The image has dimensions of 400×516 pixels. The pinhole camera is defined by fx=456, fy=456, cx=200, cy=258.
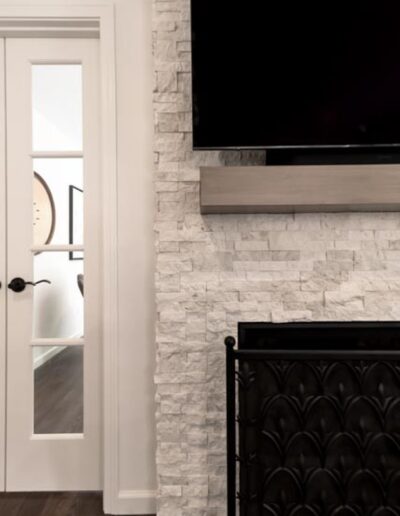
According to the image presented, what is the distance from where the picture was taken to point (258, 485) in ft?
4.67

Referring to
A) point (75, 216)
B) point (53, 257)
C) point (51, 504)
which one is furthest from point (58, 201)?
point (51, 504)

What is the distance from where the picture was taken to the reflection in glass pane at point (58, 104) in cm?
197

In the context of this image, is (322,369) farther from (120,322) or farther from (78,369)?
(78,369)

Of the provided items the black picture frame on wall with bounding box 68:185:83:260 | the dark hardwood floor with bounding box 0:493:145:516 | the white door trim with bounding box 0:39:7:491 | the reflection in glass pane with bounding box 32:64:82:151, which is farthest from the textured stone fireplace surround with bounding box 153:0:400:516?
the white door trim with bounding box 0:39:7:491

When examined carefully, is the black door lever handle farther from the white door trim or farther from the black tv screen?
the black tv screen

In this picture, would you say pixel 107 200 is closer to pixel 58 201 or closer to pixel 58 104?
pixel 58 201

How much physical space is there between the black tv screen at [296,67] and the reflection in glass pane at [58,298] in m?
0.88

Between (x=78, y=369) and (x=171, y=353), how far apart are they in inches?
23.1

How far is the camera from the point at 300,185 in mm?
1423

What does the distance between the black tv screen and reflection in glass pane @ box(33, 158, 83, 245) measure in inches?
28.8

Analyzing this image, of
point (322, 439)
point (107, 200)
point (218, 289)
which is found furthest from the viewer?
point (107, 200)

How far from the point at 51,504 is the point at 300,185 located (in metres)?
1.61

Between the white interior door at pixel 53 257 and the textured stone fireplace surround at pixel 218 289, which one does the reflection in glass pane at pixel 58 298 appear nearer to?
the white interior door at pixel 53 257

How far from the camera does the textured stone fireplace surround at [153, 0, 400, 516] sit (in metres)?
1.59
